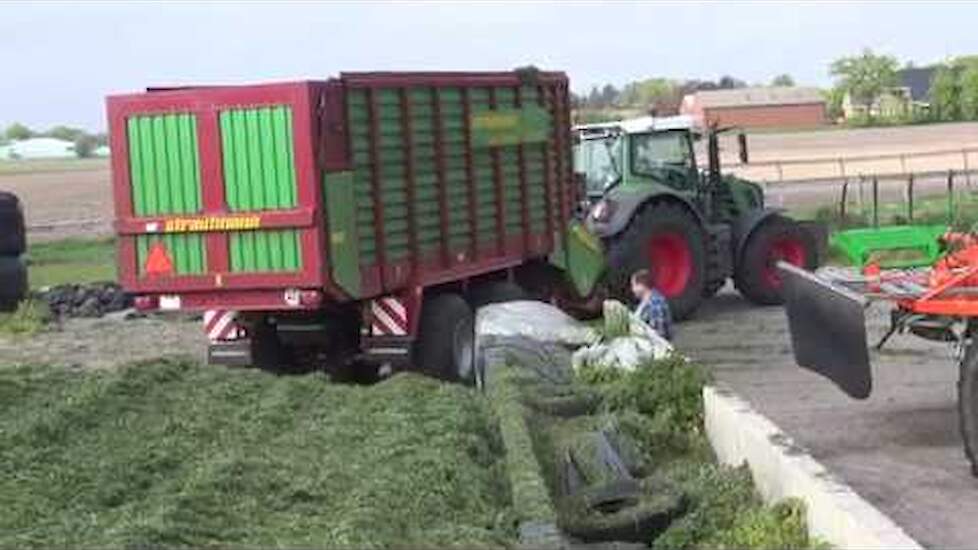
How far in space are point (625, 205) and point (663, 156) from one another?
1.48m

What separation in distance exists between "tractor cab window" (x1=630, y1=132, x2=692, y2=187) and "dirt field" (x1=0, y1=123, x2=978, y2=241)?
42.9ft

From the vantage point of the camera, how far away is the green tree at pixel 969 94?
108812mm

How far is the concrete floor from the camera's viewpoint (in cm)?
856

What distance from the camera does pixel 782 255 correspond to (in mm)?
20109

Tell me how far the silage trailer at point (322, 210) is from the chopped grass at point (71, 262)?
15.3 m

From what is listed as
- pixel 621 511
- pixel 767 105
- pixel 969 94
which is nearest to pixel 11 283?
pixel 621 511

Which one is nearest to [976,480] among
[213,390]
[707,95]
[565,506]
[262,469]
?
[565,506]

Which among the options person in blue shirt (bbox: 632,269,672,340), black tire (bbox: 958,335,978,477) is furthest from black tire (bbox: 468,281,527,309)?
black tire (bbox: 958,335,978,477)

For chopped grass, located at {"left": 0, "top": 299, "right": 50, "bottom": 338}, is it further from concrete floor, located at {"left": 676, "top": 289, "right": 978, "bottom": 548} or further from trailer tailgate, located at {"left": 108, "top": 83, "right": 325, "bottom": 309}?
concrete floor, located at {"left": 676, "top": 289, "right": 978, "bottom": 548}

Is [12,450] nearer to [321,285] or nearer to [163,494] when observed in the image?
[163,494]

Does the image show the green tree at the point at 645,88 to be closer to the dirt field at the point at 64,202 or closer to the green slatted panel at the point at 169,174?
the dirt field at the point at 64,202

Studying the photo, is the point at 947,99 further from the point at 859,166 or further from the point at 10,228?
the point at 10,228

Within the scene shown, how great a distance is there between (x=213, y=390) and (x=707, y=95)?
4470 inches

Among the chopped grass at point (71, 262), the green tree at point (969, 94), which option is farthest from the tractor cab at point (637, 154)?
the green tree at point (969, 94)
